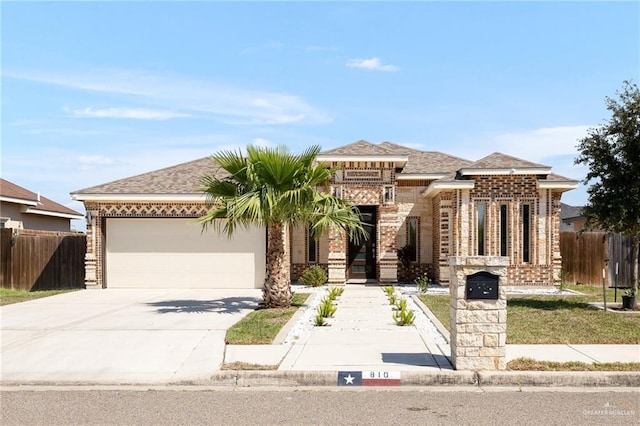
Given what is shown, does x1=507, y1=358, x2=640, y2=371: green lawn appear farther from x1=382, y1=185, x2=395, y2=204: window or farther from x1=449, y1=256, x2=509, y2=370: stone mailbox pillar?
x1=382, y1=185, x2=395, y2=204: window

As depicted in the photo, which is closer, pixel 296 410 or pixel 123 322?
pixel 296 410

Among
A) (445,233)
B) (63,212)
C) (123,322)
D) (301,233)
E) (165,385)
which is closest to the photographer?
(165,385)

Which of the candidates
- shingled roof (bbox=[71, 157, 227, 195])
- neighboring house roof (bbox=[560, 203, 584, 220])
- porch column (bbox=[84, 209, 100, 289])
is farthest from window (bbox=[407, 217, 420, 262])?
neighboring house roof (bbox=[560, 203, 584, 220])

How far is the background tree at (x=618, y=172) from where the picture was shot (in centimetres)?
1389

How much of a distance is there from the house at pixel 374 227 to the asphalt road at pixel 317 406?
1271 centimetres

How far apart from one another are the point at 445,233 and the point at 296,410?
14.4 m

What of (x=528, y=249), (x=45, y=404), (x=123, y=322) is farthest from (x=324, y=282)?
(x=45, y=404)

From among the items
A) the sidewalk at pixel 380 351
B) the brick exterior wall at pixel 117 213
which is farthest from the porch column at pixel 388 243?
the sidewalk at pixel 380 351

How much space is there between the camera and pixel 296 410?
688cm

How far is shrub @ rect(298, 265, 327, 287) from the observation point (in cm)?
2084

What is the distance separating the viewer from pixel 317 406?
7035 millimetres

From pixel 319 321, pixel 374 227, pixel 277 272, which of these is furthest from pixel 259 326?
pixel 374 227

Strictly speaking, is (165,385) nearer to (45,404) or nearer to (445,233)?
(45,404)

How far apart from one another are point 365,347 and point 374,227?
1233 cm
